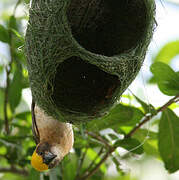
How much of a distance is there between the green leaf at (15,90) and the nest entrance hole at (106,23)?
0.37 metres

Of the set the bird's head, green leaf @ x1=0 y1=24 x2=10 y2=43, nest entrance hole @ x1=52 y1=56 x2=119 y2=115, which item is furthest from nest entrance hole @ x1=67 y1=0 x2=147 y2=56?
the bird's head

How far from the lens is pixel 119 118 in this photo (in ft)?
6.01

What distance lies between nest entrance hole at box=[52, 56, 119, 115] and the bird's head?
165mm

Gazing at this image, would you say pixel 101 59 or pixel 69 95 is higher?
pixel 101 59

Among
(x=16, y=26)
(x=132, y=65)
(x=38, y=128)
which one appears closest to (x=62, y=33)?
(x=132, y=65)

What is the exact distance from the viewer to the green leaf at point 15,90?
2.01 meters

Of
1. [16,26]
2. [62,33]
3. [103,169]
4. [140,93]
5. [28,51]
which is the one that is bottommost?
[103,169]

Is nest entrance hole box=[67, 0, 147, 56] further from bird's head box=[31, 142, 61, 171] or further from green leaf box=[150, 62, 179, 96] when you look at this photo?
bird's head box=[31, 142, 61, 171]

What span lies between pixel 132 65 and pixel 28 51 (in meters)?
0.37

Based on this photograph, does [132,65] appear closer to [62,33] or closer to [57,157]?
[62,33]

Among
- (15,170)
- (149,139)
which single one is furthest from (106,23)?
(15,170)

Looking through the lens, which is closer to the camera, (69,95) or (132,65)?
(132,65)

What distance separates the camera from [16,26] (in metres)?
2.06

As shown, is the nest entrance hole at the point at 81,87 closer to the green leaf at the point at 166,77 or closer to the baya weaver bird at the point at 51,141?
the baya weaver bird at the point at 51,141
